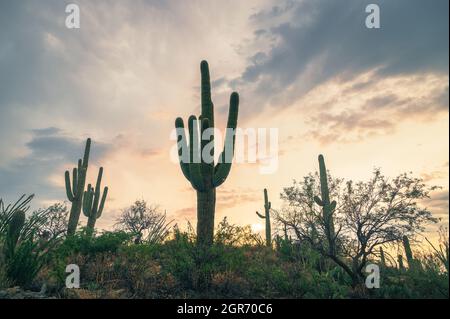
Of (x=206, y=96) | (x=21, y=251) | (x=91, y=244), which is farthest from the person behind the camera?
(x=206, y=96)

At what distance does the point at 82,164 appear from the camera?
56.9ft

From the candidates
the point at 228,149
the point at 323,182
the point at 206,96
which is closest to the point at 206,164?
the point at 228,149

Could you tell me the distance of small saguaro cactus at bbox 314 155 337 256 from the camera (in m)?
8.02

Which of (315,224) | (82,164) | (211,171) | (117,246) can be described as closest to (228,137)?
(211,171)

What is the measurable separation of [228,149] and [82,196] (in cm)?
1064

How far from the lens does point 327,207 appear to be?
10859mm

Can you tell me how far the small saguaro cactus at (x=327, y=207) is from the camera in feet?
26.3

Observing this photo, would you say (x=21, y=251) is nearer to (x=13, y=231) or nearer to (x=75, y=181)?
(x=13, y=231)

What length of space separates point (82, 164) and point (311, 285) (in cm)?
1436

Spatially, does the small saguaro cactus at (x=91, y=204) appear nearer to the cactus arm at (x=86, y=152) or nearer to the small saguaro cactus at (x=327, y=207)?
the cactus arm at (x=86, y=152)

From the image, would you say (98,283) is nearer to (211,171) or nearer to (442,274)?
(211,171)

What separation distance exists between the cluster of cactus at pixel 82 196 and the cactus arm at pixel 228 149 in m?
9.25

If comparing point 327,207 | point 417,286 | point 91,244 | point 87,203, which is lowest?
point 417,286

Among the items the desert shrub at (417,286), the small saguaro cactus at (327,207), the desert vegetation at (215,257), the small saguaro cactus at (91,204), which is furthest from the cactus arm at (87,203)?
the desert shrub at (417,286)
